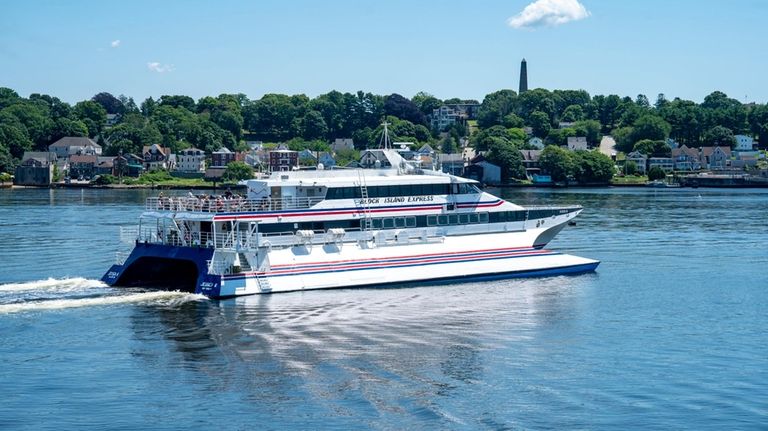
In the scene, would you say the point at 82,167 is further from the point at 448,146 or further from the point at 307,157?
the point at 448,146

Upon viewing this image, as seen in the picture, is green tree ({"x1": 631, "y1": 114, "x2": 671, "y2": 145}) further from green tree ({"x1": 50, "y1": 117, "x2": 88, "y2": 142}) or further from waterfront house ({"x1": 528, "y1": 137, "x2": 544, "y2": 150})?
green tree ({"x1": 50, "y1": 117, "x2": 88, "y2": 142})

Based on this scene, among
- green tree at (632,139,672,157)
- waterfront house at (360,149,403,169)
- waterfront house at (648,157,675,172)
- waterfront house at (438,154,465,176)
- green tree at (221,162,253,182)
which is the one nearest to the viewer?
waterfront house at (360,149,403,169)

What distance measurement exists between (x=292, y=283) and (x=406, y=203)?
271 inches

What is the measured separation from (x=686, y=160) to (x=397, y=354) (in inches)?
6017

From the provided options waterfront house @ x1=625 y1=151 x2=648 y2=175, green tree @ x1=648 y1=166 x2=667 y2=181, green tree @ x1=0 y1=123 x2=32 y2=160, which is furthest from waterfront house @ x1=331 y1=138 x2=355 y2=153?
green tree @ x1=648 y1=166 x2=667 y2=181

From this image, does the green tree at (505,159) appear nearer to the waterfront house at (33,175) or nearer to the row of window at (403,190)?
the waterfront house at (33,175)

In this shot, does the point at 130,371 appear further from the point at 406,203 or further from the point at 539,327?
the point at 406,203

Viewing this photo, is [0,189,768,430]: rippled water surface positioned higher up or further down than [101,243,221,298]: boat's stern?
further down

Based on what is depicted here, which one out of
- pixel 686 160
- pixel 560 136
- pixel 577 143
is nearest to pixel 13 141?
pixel 560 136

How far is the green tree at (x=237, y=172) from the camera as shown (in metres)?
145

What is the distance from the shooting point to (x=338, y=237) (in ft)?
134

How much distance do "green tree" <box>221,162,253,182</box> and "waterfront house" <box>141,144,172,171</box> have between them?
24.9 m

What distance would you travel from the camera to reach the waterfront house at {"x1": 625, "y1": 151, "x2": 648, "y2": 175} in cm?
16812

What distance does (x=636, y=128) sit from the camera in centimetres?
18512
